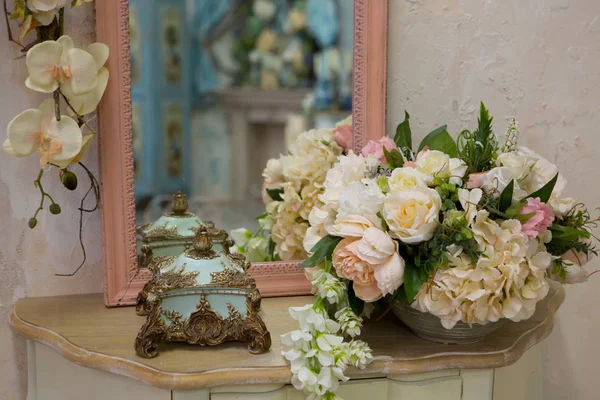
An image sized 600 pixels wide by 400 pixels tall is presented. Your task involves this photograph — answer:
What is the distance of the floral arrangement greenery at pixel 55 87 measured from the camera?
42.8 inches

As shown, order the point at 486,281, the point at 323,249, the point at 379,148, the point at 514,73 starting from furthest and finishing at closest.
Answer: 1. the point at 514,73
2. the point at 379,148
3. the point at 323,249
4. the point at 486,281

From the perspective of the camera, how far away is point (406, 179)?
1009 mm

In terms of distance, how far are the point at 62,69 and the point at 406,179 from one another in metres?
0.59

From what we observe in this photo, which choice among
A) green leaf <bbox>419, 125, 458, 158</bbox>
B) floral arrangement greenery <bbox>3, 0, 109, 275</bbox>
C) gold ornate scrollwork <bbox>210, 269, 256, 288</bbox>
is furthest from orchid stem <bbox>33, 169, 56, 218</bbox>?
green leaf <bbox>419, 125, 458, 158</bbox>

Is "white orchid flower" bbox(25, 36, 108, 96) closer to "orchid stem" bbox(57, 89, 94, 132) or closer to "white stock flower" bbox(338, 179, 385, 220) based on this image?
"orchid stem" bbox(57, 89, 94, 132)

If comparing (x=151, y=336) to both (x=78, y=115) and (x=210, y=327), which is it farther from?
(x=78, y=115)

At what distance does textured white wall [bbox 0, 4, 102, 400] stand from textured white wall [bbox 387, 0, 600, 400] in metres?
0.64

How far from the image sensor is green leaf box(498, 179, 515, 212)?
997 mm

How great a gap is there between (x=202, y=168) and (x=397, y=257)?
46cm

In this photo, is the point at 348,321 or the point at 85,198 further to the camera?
the point at 85,198

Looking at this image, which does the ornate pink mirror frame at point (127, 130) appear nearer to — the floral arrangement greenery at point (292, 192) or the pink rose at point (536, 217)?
the floral arrangement greenery at point (292, 192)

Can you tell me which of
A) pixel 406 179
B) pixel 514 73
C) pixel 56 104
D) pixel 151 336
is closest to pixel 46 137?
pixel 56 104

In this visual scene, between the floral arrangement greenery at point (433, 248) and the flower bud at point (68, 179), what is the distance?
1.45 feet

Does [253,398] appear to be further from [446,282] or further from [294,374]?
[446,282]
